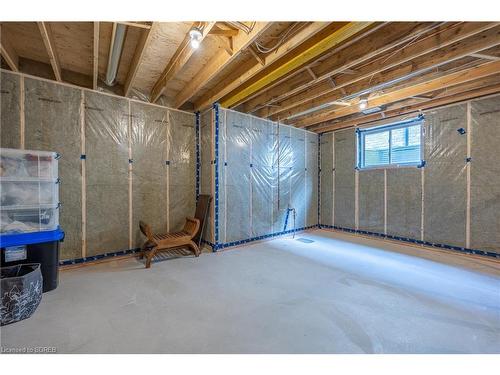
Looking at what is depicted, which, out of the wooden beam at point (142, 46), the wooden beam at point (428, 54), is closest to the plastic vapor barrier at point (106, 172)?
the wooden beam at point (142, 46)

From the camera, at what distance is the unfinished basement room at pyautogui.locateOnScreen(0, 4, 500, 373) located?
5.88ft

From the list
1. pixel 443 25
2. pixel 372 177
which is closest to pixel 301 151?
pixel 372 177

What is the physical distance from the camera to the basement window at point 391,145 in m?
4.20

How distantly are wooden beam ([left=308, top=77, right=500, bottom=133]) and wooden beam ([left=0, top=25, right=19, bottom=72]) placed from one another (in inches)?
210

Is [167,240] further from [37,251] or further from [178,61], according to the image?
[178,61]

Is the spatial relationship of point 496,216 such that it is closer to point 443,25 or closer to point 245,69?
point 443,25

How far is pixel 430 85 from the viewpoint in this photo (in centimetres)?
319

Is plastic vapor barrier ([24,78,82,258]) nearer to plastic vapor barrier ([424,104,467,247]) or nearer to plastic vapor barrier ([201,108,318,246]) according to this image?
plastic vapor barrier ([201,108,318,246])

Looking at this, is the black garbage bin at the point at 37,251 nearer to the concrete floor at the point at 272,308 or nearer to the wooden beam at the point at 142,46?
the concrete floor at the point at 272,308

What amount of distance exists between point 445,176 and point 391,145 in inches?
45.5

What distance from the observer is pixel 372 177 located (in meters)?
4.74

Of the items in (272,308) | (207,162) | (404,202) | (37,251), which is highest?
(207,162)

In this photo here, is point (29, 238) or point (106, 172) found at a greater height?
point (106, 172)

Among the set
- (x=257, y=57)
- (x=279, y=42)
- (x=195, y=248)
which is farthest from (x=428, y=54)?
(x=195, y=248)
